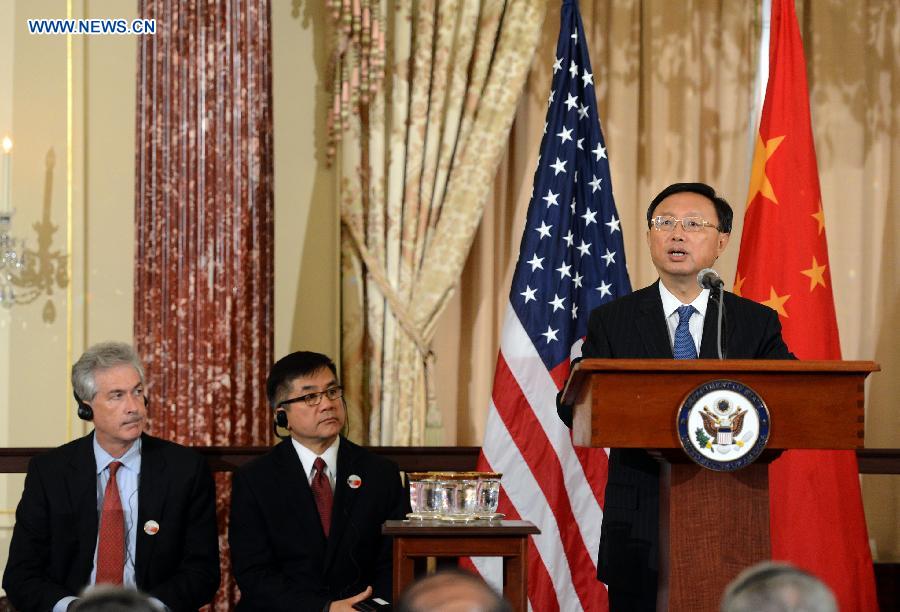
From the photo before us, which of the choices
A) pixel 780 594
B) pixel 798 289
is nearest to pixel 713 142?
pixel 798 289

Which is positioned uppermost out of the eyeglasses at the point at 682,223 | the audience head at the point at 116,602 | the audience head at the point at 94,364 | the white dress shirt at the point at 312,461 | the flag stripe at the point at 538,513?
the eyeglasses at the point at 682,223

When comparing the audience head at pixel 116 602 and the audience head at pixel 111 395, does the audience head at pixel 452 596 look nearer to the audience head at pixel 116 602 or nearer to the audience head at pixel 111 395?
the audience head at pixel 116 602

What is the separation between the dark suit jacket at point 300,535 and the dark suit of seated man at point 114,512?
0.51 ft

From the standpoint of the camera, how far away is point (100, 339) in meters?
5.33

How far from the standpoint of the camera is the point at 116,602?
1.51 m

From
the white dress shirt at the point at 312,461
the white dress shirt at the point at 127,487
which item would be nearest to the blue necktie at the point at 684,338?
the white dress shirt at the point at 312,461

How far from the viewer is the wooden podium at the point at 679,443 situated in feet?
8.22

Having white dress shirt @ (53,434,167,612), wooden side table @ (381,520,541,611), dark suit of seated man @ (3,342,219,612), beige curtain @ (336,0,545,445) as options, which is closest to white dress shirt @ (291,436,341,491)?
dark suit of seated man @ (3,342,219,612)

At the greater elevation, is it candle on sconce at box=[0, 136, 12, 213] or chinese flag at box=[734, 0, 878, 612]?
candle on sconce at box=[0, 136, 12, 213]

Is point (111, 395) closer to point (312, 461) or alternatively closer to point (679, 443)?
point (312, 461)

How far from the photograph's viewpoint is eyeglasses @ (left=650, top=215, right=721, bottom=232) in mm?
3189

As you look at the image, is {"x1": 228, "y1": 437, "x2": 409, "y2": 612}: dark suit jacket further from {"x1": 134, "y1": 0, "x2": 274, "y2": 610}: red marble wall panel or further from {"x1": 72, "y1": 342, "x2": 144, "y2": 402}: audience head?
{"x1": 134, "y1": 0, "x2": 274, "y2": 610}: red marble wall panel

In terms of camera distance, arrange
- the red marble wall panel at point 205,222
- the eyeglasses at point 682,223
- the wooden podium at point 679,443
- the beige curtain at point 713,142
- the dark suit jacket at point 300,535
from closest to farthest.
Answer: the wooden podium at point 679,443 < the eyeglasses at point 682,223 < the dark suit jacket at point 300,535 < the red marble wall panel at point 205,222 < the beige curtain at point 713,142

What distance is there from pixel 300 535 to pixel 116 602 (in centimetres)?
218
